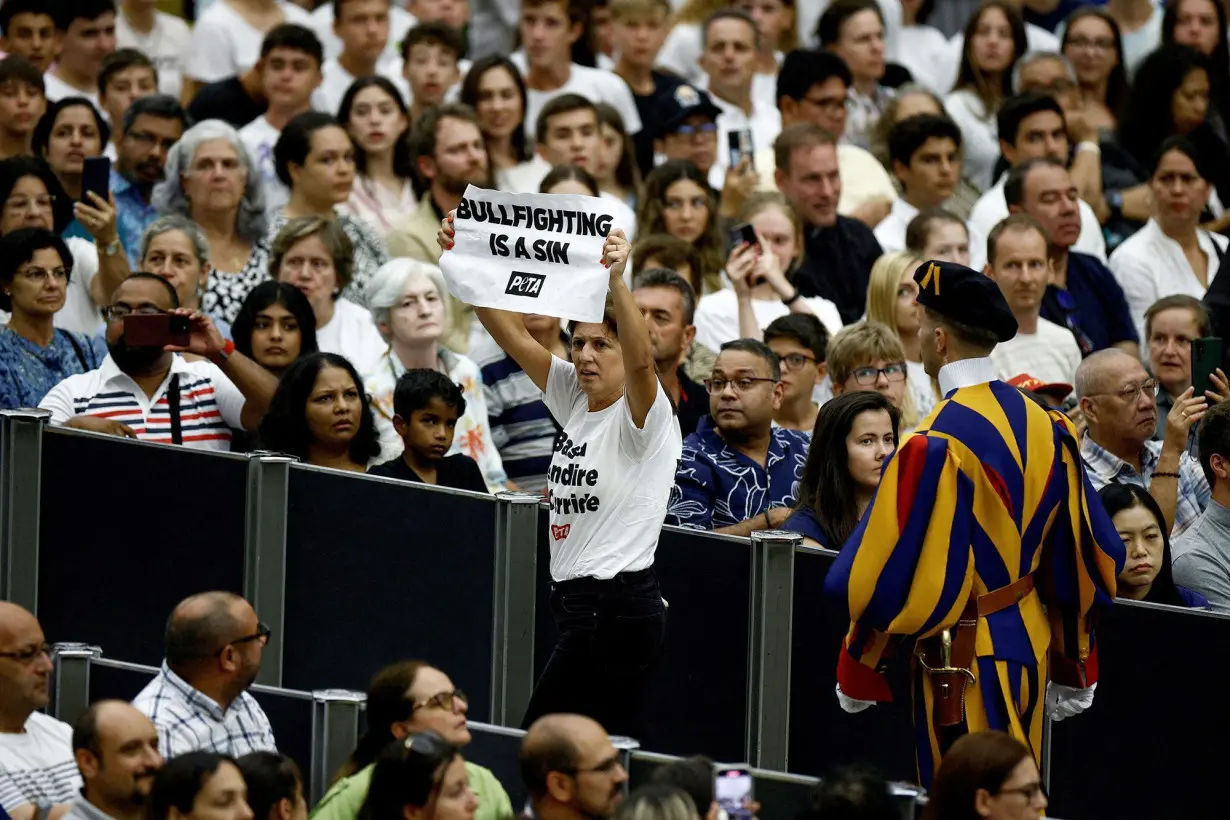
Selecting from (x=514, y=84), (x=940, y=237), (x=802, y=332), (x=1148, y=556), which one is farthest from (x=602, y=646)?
(x=514, y=84)

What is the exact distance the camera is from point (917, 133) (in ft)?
44.0

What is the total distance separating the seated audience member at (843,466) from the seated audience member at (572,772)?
1.97 m

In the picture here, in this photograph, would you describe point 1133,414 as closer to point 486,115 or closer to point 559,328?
point 559,328

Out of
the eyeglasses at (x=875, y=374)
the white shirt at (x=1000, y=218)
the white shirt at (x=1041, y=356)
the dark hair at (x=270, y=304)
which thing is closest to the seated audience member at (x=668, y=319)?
the eyeglasses at (x=875, y=374)

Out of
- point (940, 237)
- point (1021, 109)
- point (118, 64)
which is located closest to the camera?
point (940, 237)

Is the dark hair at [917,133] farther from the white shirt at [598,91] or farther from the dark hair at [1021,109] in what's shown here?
the white shirt at [598,91]

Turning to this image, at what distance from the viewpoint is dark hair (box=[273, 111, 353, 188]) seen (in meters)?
11.9

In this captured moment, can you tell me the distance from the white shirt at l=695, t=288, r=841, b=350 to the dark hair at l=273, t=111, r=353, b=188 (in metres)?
2.17

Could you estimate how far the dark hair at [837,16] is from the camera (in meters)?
15.2

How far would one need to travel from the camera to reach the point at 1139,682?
26.0ft

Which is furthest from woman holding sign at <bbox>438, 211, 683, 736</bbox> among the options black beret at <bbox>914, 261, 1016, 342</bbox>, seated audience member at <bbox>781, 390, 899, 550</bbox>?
black beret at <bbox>914, 261, 1016, 342</bbox>

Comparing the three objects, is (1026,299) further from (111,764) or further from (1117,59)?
(111,764)

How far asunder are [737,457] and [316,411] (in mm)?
1692

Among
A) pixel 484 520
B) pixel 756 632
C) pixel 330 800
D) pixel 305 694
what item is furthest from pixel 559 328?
pixel 330 800
